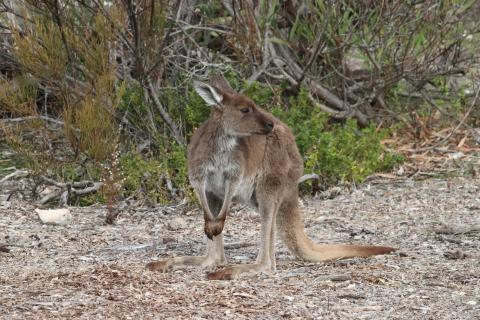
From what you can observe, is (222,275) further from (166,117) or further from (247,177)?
(166,117)

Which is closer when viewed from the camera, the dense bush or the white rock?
the white rock

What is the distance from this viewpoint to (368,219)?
614 cm

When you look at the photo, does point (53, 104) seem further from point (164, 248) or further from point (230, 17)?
point (164, 248)

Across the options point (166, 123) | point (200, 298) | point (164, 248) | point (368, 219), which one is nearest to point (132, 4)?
point (166, 123)

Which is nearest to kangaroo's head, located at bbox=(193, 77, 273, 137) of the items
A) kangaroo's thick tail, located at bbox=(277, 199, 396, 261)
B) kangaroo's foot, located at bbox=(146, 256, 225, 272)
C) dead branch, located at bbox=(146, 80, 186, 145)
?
kangaroo's thick tail, located at bbox=(277, 199, 396, 261)

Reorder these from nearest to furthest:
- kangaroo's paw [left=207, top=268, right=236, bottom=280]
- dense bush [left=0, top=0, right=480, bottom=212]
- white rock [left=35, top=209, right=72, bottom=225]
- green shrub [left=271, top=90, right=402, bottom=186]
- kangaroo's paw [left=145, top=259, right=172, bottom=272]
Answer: kangaroo's paw [left=207, top=268, right=236, bottom=280] → kangaroo's paw [left=145, top=259, right=172, bottom=272] → white rock [left=35, top=209, right=72, bottom=225] → dense bush [left=0, top=0, right=480, bottom=212] → green shrub [left=271, top=90, right=402, bottom=186]

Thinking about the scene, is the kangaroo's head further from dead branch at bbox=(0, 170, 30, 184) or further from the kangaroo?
dead branch at bbox=(0, 170, 30, 184)

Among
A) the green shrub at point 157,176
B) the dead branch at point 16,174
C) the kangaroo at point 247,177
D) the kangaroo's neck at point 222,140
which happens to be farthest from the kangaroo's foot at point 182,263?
the dead branch at point 16,174

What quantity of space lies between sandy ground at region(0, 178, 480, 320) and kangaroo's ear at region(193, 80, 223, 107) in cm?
84

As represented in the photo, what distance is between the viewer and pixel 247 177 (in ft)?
15.9

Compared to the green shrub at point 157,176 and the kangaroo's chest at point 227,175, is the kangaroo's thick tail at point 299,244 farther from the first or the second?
the green shrub at point 157,176

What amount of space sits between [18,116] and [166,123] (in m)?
1.05

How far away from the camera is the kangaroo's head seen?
16.1 ft

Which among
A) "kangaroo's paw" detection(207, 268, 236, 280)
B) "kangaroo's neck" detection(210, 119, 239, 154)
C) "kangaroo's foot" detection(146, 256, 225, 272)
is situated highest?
"kangaroo's neck" detection(210, 119, 239, 154)
